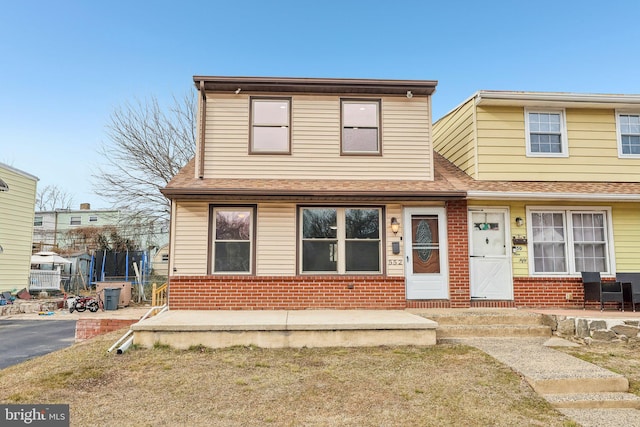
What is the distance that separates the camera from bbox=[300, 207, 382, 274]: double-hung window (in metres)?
8.73

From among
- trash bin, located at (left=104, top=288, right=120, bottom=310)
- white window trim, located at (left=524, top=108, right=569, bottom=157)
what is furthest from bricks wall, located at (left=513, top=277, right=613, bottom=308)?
trash bin, located at (left=104, top=288, right=120, bottom=310)

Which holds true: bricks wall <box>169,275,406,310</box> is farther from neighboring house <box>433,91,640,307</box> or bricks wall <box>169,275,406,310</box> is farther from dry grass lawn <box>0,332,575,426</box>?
dry grass lawn <box>0,332,575,426</box>

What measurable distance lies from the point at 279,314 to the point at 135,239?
59.6 ft

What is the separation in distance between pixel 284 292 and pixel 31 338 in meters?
6.37

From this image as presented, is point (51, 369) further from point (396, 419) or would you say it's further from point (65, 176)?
point (65, 176)

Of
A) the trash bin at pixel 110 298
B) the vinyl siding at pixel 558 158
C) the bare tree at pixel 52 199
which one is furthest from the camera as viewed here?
the bare tree at pixel 52 199

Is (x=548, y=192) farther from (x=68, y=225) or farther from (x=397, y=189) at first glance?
(x=68, y=225)

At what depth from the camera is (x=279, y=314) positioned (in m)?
7.70

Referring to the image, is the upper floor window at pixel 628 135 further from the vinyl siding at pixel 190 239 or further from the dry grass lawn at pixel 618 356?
the vinyl siding at pixel 190 239

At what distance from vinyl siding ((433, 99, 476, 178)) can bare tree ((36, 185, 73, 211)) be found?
35.2 m

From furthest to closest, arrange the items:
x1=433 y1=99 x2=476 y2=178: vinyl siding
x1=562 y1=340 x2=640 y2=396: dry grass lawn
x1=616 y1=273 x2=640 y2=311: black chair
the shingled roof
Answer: x1=433 y1=99 x2=476 y2=178: vinyl siding → x1=616 y1=273 x2=640 y2=311: black chair → the shingled roof → x1=562 y1=340 x2=640 y2=396: dry grass lawn

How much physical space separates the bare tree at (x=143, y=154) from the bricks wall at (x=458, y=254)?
1438cm

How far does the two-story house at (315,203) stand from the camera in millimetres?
8469

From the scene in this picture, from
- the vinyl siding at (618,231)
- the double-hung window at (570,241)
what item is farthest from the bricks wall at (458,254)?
the double-hung window at (570,241)
